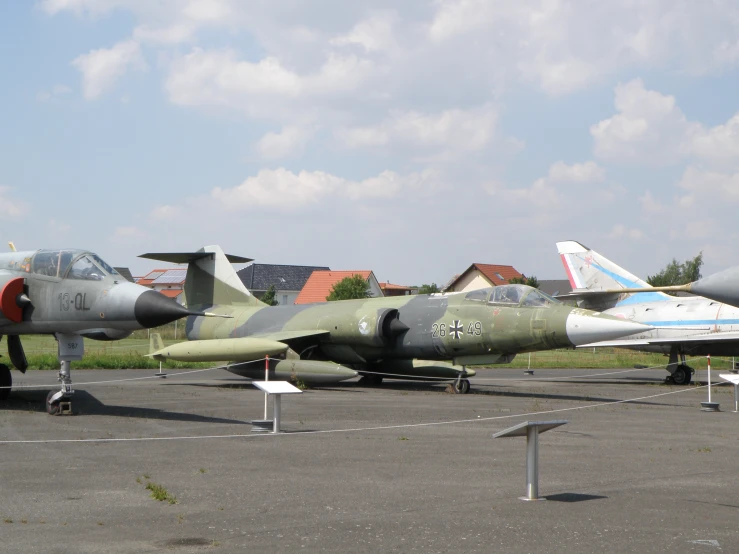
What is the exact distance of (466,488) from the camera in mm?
7223

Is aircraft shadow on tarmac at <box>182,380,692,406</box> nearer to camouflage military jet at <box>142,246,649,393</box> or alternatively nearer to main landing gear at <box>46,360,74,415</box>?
camouflage military jet at <box>142,246,649,393</box>

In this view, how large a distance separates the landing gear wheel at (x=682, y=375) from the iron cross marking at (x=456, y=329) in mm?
8650

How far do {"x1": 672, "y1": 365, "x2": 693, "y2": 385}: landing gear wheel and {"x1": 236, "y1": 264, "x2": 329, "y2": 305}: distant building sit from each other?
77.8m

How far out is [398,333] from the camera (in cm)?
2000

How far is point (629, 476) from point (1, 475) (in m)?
5.95

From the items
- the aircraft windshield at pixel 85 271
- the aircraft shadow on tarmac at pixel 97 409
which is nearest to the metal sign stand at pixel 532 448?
the aircraft shadow on tarmac at pixel 97 409

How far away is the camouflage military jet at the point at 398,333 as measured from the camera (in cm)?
1750

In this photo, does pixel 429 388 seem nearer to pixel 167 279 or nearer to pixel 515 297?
pixel 515 297

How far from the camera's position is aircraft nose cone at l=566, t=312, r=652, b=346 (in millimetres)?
16328

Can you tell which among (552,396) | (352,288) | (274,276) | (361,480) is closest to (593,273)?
(552,396)

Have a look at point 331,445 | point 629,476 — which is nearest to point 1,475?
point 331,445

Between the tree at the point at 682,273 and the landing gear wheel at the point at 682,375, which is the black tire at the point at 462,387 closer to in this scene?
the landing gear wheel at the point at 682,375

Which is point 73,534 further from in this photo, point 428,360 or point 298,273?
point 298,273

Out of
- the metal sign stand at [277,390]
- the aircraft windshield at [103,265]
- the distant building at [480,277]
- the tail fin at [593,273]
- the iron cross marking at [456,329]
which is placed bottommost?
the metal sign stand at [277,390]
